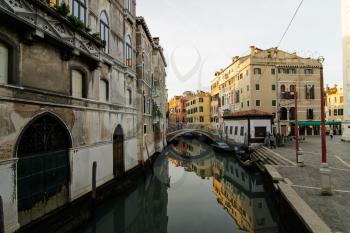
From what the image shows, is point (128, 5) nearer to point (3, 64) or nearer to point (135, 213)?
point (3, 64)

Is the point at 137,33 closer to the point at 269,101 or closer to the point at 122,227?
the point at 122,227

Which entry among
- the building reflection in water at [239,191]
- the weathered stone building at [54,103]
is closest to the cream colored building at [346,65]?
the building reflection in water at [239,191]

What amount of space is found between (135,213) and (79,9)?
9084mm

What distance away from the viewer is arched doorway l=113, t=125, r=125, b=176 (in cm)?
1235

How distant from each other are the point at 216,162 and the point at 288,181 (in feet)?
47.5

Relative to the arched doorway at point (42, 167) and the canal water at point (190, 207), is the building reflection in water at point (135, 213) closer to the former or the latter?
the canal water at point (190, 207)

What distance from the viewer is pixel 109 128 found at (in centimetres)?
1156

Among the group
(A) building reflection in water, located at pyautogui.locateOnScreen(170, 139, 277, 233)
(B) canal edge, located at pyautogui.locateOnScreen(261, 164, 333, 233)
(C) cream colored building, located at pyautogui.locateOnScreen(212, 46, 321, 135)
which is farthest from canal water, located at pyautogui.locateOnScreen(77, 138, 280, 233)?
(C) cream colored building, located at pyautogui.locateOnScreen(212, 46, 321, 135)

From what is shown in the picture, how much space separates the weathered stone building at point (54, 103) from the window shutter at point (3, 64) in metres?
0.03

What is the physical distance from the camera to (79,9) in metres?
9.31

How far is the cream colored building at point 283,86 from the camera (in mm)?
31016

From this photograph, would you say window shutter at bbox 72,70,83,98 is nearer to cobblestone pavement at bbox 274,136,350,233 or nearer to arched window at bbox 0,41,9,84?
arched window at bbox 0,41,9,84

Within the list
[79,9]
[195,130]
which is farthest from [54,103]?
[195,130]

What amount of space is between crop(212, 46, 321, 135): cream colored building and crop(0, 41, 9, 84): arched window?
29.3 meters
